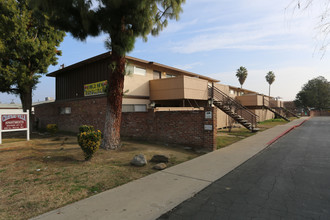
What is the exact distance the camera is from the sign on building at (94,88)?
573 inches

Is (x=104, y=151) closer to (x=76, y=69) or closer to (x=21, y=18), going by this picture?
(x=76, y=69)

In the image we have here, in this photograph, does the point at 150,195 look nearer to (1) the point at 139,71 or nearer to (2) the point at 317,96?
(1) the point at 139,71

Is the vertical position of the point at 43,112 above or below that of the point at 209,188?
above

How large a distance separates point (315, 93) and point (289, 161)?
7501 cm

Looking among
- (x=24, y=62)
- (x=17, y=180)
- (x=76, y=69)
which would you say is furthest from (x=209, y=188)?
(x=24, y=62)

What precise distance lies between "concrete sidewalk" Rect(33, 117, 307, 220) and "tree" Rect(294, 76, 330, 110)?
74.9m

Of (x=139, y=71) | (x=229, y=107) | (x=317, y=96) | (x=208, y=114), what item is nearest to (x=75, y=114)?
(x=139, y=71)

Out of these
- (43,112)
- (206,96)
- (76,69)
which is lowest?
(43,112)

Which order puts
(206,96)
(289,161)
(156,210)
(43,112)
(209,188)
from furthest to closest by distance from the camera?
(43,112), (206,96), (289,161), (209,188), (156,210)

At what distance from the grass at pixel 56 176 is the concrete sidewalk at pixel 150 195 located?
409 mm

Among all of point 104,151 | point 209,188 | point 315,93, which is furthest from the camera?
point 315,93

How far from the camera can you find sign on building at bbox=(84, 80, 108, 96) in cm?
1456

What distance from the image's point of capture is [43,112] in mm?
22266

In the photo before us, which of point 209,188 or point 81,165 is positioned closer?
point 209,188
